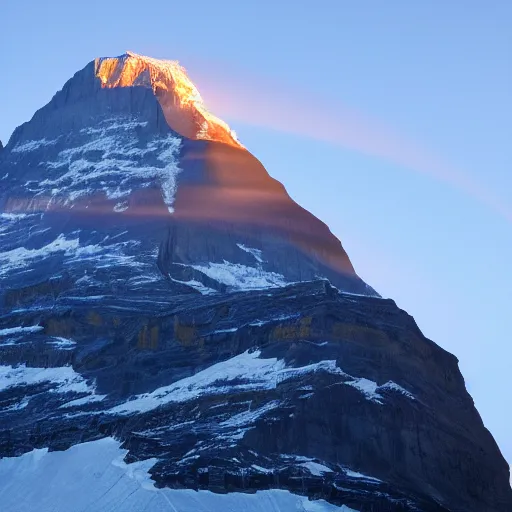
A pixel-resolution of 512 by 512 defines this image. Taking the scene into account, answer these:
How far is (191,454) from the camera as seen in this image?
151 metres

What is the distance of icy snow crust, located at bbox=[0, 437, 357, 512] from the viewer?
14400cm

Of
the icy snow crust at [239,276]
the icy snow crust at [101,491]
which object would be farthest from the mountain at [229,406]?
the icy snow crust at [239,276]

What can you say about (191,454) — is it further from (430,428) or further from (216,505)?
(430,428)

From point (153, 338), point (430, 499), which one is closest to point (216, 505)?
point (430, 499)

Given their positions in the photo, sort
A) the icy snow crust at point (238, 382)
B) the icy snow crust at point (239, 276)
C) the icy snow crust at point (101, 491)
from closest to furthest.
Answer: the icy snow crust at point (101, 491) < the icy snow crust at point (238, 382) < the icy snow crust at point (239, 276)

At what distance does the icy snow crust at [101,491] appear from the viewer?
14400cm

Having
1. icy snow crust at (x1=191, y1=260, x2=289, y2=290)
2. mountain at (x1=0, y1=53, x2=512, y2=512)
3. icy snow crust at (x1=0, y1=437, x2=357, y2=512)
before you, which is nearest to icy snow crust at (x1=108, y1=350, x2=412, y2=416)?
mountain at (x1=0, y1=53, x2=512, y2=512)

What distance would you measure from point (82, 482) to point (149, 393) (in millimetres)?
15419

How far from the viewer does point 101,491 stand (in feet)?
492

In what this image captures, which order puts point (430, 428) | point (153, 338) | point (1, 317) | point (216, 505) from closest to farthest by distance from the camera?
point (216, 505), point (430, 428), point (153, 338), point (1, 317)

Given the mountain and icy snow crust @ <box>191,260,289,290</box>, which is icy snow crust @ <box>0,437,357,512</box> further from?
icy snow crust @ <box>191,260,289,290</box>

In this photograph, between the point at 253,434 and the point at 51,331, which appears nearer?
the point at 253,434

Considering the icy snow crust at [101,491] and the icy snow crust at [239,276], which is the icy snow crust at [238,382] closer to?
the icy snow crust at [101,491]

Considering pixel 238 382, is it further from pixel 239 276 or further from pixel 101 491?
pixel 239 276
